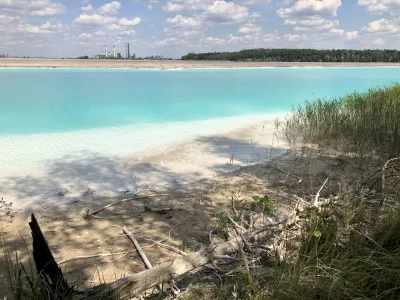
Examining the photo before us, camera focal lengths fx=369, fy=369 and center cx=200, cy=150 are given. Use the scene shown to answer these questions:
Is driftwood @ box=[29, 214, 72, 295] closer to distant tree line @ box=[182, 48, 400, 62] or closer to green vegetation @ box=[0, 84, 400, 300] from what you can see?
green vegetation @ box=[0, 84, 400, 300]

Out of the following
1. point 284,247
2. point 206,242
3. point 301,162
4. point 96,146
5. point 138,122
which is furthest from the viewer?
point 138,122

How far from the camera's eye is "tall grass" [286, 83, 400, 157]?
546 cm

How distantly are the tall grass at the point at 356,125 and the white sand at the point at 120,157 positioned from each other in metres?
0.66

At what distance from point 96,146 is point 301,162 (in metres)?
4.20

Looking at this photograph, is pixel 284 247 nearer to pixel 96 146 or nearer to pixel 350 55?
pixel 96 146

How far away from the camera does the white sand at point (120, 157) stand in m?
4.98

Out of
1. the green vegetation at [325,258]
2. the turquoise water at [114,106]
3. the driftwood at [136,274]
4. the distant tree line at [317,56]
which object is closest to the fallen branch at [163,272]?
the driftwood at [136,274]

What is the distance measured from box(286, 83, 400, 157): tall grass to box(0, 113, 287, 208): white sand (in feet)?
2.17

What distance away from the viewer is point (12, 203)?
4.28m

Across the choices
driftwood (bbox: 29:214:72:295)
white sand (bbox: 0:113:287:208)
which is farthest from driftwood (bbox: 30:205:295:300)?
white sand (bbox: 0:113:287:208)

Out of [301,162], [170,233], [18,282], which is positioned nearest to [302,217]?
[170,233]

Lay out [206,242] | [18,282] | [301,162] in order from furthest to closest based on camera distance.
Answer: [301,162]
[206,242]
[18,282]

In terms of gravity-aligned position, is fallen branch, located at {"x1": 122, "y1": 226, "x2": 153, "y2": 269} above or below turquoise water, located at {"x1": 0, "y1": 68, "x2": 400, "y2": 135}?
below

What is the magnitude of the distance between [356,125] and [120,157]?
412 centimetres
